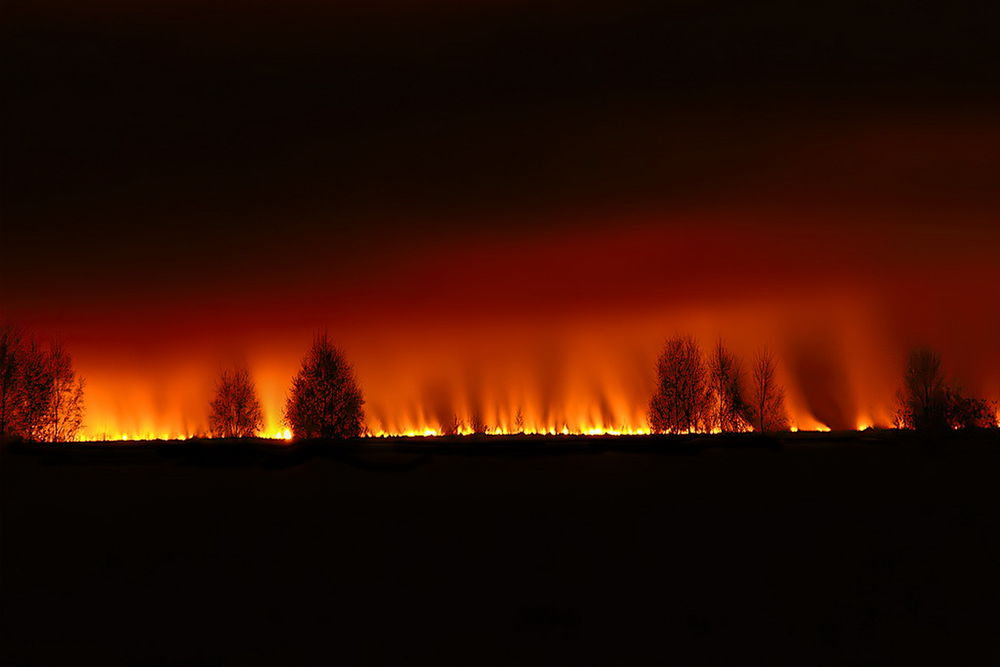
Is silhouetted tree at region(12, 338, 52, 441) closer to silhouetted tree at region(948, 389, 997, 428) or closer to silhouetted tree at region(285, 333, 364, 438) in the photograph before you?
silhouetted tree at region(285, 333, 364, 438)

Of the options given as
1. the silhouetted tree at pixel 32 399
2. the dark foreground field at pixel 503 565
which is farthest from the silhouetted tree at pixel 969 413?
the silhouetted tree at pixel 32 399

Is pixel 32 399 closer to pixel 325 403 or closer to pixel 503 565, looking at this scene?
pixel 325 403

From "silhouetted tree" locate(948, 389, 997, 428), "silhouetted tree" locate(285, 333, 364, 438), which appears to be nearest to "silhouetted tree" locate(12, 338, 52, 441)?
"silhouetted tree" locate(285, 333, 364, 438)

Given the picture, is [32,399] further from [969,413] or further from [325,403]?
[969,413]

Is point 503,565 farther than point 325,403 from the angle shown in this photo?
No

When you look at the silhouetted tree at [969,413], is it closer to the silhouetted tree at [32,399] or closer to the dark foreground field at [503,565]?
the dark foreground field at [503,565]

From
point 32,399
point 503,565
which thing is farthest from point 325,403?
point 503,565

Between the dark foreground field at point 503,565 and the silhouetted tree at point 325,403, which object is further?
Answer: the silhouetted tree at point 325,403

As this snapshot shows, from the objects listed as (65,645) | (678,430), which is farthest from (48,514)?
(678,430)

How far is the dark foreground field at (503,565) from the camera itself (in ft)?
37.5

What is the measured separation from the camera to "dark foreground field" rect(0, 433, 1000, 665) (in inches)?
450

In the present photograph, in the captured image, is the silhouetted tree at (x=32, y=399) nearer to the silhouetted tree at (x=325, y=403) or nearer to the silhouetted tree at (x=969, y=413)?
the silhouetted tree at (x=325, y=403)

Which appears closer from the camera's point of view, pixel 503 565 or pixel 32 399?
pixel 503 565

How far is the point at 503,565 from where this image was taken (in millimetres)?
14469
